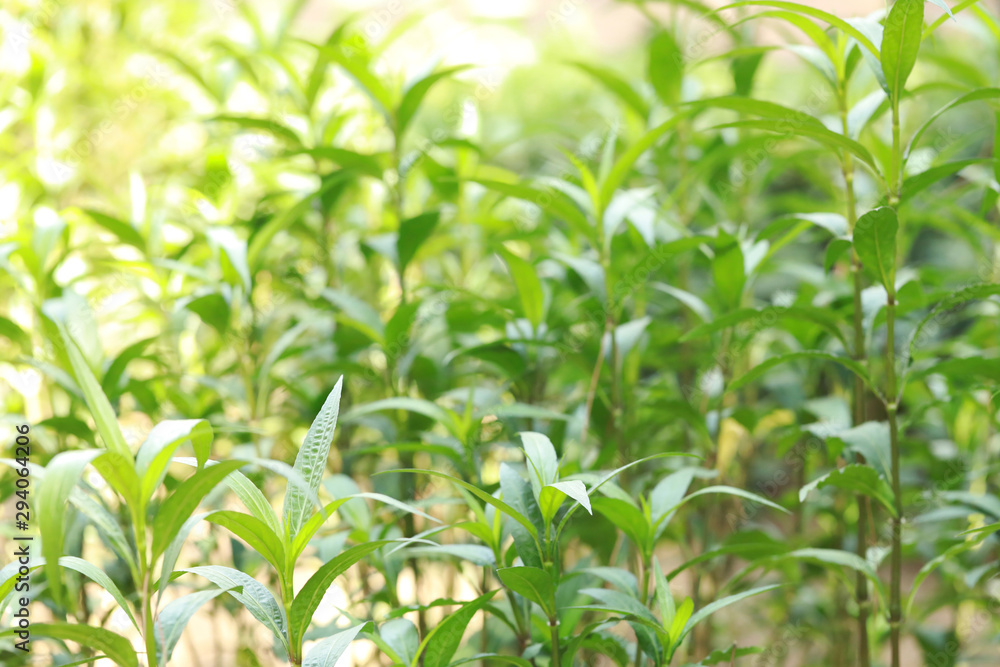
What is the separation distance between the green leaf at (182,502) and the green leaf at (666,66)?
43.8 inches

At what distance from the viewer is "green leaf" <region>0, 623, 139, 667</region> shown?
0.63 m

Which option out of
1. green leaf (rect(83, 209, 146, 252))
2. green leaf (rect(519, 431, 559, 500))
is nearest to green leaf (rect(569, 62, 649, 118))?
green leaf (rect(519, 431, 559, 500))

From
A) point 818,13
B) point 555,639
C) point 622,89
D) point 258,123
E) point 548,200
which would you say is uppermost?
point 622,89

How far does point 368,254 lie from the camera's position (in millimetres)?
1406

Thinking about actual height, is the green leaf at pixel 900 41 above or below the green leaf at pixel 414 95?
below

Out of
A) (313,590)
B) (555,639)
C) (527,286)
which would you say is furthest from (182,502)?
(527,286)

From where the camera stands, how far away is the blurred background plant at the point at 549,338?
0.96 meters

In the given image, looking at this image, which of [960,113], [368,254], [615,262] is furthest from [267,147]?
[960,113]

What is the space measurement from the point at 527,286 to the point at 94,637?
0.74 metres

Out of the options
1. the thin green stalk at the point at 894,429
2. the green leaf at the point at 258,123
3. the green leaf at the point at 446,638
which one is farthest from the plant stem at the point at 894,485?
the green leaf at the point at 258,123

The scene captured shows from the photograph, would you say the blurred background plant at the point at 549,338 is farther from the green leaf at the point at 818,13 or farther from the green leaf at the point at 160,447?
the green leaf at the point at 160,447

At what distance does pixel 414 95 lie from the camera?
1.28 metres

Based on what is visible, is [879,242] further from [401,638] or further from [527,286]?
[401,638]

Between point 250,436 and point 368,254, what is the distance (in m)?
0.40
